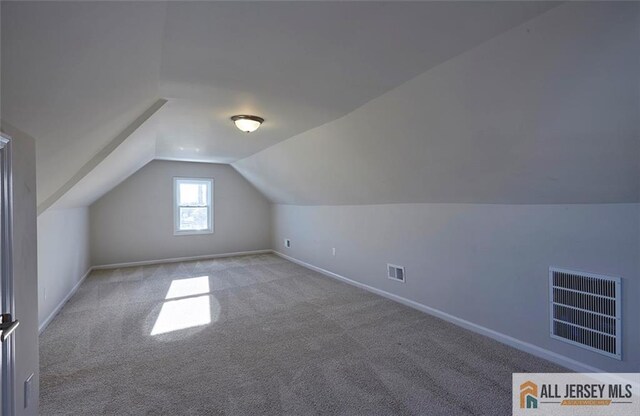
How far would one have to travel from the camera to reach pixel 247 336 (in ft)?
9.51

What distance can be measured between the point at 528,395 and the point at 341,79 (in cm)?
254

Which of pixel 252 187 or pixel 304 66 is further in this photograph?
pixel 252 187

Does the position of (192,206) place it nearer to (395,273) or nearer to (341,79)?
(395,273)

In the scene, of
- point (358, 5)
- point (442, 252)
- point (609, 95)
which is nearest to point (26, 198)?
point (358, 5)

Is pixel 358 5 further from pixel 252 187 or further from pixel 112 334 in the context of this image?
pixel 252 187

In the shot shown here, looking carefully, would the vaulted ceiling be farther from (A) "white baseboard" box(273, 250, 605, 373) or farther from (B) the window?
(B) the window

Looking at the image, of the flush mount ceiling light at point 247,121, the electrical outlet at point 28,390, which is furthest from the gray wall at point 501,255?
the electrical outlet at point 28,390

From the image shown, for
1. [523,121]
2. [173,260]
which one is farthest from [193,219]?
[523,121]

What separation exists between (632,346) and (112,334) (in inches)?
169

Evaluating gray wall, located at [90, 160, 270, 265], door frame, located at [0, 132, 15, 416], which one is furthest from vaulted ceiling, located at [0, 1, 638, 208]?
gray wall, located at [90, 160, 270, 265]

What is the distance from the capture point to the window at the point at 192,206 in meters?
6.50

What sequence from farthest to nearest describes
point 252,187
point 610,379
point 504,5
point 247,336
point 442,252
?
point 252,187 → point 442,252 → point 247,336 → point 610,379 → point 504,5

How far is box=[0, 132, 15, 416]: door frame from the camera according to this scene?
1.26 meters

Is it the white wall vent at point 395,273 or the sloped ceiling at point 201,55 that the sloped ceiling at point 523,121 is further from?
the white wall vent at point 395,273
